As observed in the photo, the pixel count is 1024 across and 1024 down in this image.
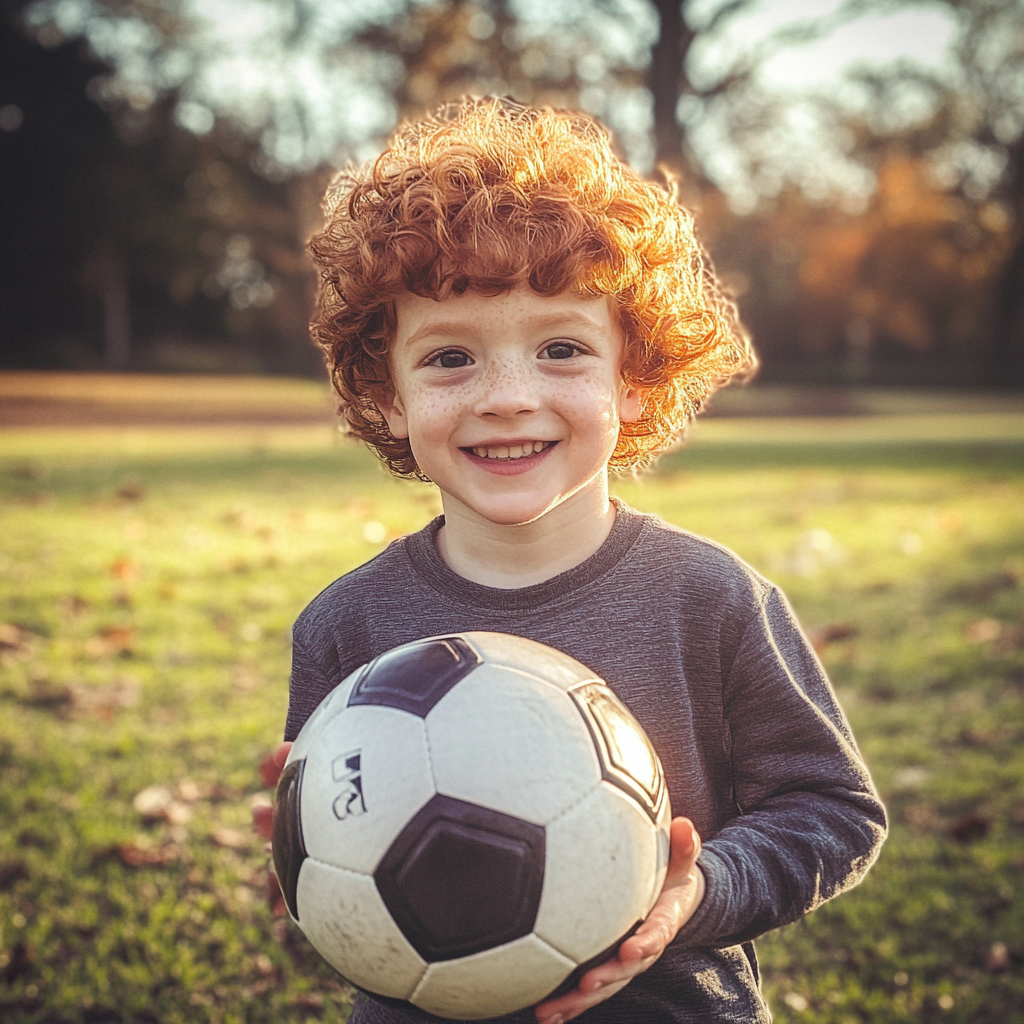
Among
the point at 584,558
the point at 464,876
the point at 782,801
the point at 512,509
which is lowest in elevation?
the point at 782,801

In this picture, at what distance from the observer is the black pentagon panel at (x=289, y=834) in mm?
1436

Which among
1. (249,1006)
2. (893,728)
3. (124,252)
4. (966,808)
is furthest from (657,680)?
(124,252)

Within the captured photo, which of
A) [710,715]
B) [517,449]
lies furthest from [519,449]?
[710,715]

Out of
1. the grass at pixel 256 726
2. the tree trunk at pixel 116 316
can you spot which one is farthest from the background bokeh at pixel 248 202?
the grass at pixel 256 726

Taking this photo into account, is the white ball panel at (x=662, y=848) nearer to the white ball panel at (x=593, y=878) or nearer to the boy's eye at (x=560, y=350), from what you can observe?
the white ball panel at (x=593, y=878)

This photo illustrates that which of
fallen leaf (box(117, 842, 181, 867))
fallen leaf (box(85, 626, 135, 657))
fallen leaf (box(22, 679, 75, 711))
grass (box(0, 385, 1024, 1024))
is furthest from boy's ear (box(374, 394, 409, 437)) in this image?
fallen leaf (box(85, 626, 135, 657))

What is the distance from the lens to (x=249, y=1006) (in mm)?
2535

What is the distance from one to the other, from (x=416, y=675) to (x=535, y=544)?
0.45 m

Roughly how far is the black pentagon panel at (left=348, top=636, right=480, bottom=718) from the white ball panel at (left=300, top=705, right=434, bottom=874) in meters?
0.02

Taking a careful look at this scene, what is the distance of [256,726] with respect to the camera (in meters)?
3.97

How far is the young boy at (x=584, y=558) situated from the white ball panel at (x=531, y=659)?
21cm

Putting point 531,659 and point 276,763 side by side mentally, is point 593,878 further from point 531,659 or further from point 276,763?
point 276,763

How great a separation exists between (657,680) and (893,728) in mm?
2775

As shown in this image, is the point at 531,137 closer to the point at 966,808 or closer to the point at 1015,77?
the point at 966,808
